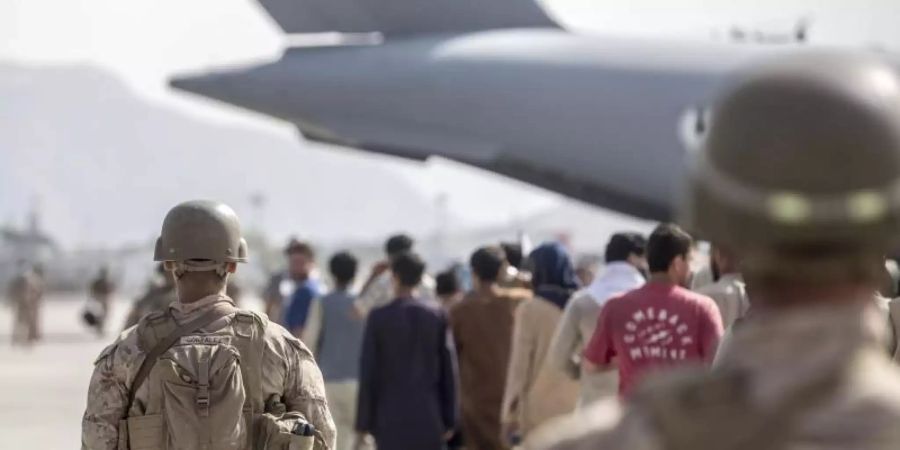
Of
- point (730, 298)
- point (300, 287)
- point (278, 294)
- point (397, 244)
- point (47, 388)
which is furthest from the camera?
point (47, 388)

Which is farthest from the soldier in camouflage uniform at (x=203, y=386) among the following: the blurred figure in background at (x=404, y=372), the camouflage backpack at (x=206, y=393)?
the blurred figure in background at (x=404, y=372)

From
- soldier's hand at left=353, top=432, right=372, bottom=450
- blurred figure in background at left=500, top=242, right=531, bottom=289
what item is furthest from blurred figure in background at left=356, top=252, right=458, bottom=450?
blurred figure in background at left=500, top=242, right=531, bottom=289

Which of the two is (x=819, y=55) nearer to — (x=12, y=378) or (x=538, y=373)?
(x=538, y=373)

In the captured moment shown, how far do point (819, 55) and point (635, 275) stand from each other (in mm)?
6208

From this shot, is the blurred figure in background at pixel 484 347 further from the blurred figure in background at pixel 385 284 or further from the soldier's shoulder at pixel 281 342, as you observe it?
the soldier's shoulder at pixel 281 342

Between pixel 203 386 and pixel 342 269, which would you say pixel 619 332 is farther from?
pixel 342 269

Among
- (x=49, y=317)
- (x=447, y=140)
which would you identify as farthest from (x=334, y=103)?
(x=49, y=317)

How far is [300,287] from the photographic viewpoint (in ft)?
36.9

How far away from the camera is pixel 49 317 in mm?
47062

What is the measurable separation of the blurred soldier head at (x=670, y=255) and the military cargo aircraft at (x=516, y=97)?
1178 cm

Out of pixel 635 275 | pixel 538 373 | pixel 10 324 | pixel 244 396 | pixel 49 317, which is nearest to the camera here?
pixel 244 396

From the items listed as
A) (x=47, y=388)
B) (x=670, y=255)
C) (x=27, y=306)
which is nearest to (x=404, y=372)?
(x=670, y=255)

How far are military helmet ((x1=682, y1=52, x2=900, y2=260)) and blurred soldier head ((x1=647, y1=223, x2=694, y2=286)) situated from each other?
15.7 ft

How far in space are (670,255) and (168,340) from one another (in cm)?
245
